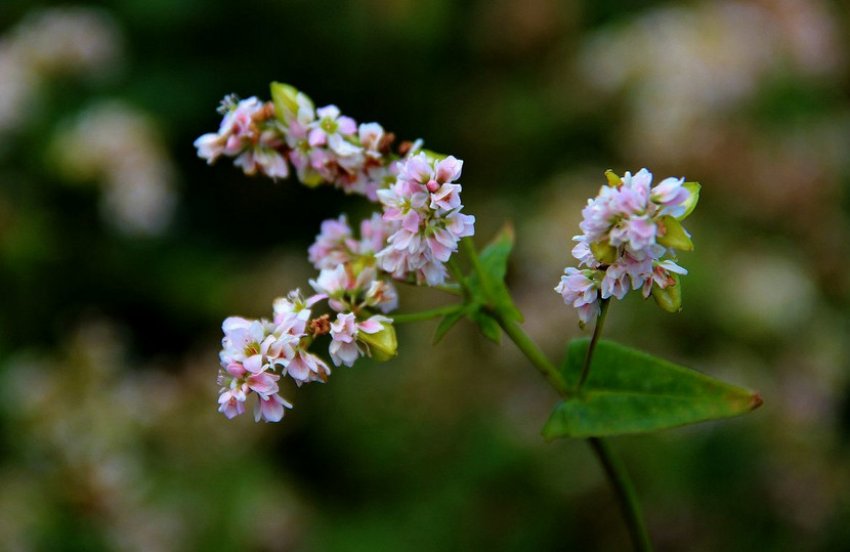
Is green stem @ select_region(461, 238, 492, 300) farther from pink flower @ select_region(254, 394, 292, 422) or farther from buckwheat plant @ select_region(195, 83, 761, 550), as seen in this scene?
pink flower @ select_region(254, 394, 292, 422)

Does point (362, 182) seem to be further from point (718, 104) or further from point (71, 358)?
point (718, 104)

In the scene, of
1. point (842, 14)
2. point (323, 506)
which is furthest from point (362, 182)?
point (842, 14)

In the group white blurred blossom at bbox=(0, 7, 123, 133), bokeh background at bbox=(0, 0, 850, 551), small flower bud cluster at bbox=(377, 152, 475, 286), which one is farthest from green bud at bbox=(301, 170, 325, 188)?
white blurred blossom at bbox=(0, 7, 123, 133)

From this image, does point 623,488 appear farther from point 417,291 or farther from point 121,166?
point 121,166

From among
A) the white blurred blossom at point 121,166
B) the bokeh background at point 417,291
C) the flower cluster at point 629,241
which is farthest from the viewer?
the white blurred blossom at point 121,166

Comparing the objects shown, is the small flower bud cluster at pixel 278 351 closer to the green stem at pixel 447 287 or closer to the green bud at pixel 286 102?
the green stem at pixel 447 287

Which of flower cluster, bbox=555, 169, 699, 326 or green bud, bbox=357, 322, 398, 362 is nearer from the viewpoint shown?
flower cluster, bbox=555, 169, 699, 326

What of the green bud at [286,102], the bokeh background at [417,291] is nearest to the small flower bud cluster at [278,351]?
the green bud at [286,102]
